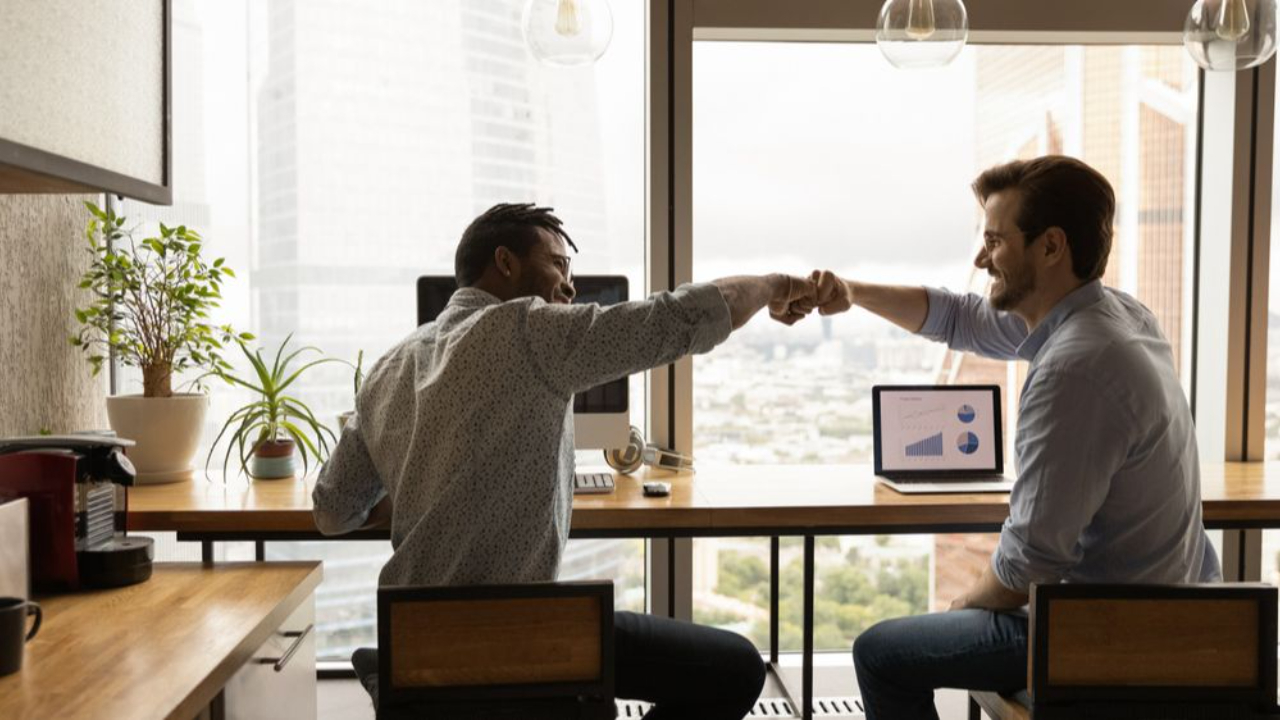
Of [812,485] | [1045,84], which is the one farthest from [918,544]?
[1045,84]

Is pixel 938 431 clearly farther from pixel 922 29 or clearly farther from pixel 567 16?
→ pixel 567 16

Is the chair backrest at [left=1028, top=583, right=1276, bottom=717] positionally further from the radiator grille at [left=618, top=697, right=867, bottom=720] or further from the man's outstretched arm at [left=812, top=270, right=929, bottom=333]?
the radiator grille at [left=618, top=697, right=867, bottom=720]

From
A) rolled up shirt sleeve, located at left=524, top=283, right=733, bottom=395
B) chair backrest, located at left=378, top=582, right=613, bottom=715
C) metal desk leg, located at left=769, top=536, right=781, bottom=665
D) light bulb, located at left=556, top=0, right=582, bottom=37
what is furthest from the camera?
metal desk leg, located at left=769, top=536, right=781, bottom=665

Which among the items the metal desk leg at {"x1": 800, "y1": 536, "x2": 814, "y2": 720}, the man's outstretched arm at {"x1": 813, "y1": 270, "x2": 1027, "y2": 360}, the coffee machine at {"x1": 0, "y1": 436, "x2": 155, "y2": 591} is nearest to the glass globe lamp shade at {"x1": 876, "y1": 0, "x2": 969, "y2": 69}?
the man's outstretched arm at {"x1": 813, "y1": 270, "x2": 1027, "y2": 360}

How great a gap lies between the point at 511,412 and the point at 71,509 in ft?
2.60

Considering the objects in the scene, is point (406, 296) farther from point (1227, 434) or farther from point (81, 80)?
point (1227, 434)

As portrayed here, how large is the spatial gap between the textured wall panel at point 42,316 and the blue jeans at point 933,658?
6.59 feet

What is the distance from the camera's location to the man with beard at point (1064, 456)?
1688mm

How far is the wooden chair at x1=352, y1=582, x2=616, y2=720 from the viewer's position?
4.93 ft

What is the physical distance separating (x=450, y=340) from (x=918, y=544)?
7.37ft

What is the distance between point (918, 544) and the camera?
11.2ft

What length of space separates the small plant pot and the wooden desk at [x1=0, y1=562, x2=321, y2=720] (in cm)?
79

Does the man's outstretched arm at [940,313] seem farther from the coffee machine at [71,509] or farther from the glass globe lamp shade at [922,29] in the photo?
the coffee machine at [71,509]

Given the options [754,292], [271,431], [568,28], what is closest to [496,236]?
[754,292]
